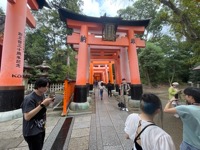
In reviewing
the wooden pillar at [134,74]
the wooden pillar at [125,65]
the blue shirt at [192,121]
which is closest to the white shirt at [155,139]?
the blue shirt at [192,121]

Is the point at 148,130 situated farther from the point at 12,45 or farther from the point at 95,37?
the point at 95,37

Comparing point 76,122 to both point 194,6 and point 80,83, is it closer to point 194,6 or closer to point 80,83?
point 80,83

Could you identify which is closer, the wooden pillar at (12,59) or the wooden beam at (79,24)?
the wooden pillar at (12,59)

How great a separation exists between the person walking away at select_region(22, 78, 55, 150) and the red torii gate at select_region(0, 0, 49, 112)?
455cm

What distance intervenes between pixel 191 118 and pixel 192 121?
42mm

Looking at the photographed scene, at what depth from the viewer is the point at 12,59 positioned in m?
6.27

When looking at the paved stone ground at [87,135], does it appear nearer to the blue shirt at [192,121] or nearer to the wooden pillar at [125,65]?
the blue shirt at [192,121]

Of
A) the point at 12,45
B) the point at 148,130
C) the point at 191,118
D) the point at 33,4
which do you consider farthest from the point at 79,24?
the point at 148,130

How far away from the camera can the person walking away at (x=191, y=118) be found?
6.30 ft

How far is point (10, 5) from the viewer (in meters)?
6.39

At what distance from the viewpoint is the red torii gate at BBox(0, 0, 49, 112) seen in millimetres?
6031

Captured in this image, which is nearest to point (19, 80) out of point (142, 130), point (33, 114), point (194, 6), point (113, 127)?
point (113, 127)

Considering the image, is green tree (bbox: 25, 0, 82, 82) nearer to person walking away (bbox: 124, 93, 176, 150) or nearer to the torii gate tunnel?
the torii gate tunnel

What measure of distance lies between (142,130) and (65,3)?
2141cm
